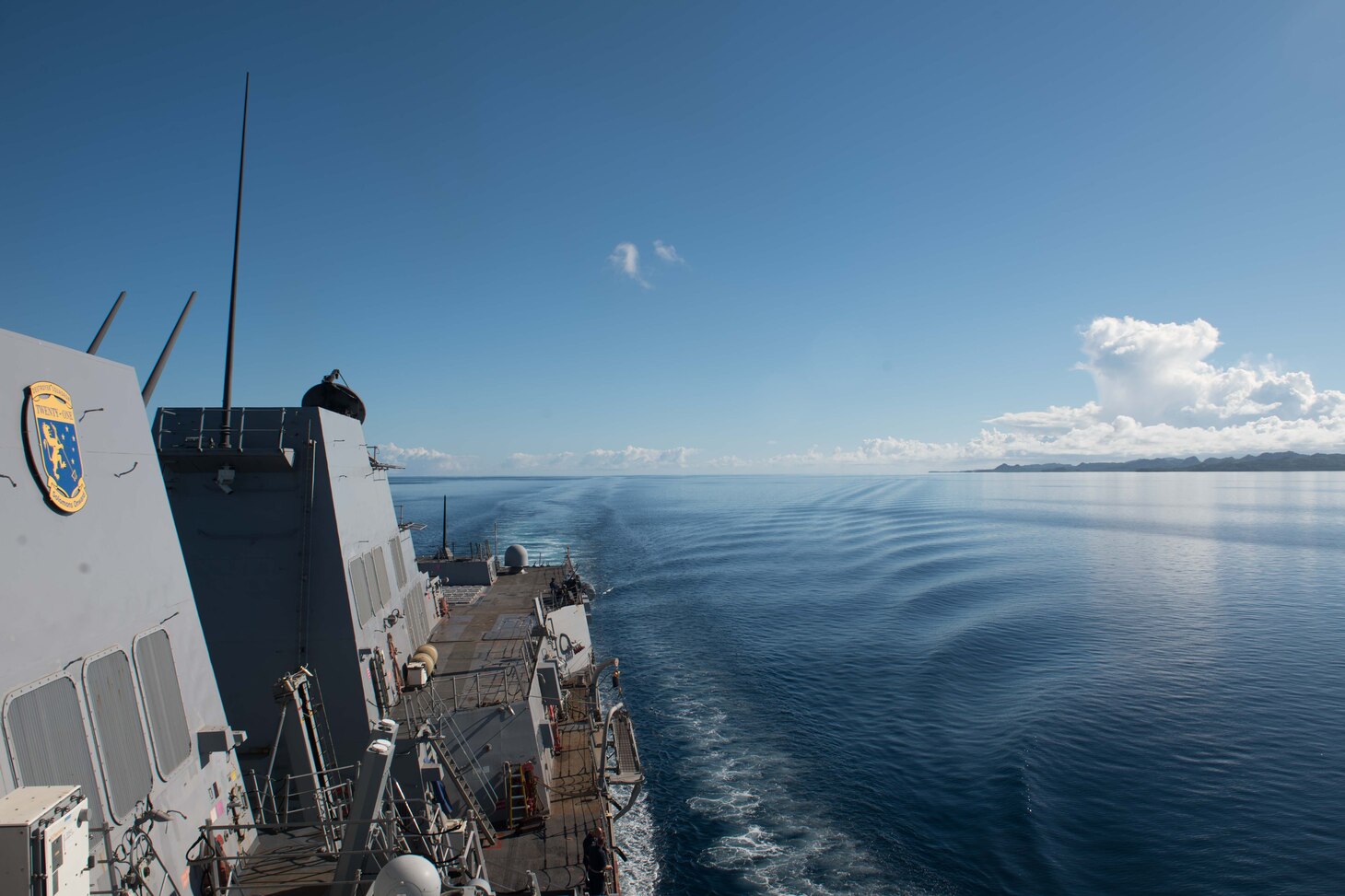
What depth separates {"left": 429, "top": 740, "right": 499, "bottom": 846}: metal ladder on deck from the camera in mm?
14609

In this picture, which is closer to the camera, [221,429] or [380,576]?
[221,429]

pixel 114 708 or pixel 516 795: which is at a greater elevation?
pixel 114 708

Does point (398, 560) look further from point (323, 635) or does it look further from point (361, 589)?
point (323, 635)

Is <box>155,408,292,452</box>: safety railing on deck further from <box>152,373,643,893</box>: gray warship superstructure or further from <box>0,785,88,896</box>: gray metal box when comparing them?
<box>0,785,88,896</box>: gray metal box

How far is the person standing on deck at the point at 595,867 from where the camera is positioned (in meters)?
14.1

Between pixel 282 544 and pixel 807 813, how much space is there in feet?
62.5

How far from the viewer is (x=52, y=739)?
7.70m

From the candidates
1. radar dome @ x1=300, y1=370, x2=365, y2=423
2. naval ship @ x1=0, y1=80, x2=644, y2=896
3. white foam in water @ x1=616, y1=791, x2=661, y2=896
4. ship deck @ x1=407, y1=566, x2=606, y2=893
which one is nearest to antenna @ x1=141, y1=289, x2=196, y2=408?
naval ship @ x1=0, y1=80, x2=644, y2=896

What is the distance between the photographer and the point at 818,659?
37.8 metres

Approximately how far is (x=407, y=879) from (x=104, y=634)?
5.34 metres

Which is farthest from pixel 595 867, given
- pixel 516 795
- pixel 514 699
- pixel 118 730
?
pixel 118 730

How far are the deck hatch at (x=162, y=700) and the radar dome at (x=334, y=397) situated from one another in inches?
500

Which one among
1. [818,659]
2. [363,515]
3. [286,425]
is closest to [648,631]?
[818,659]

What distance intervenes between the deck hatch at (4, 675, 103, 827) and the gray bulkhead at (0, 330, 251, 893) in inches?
0.7
